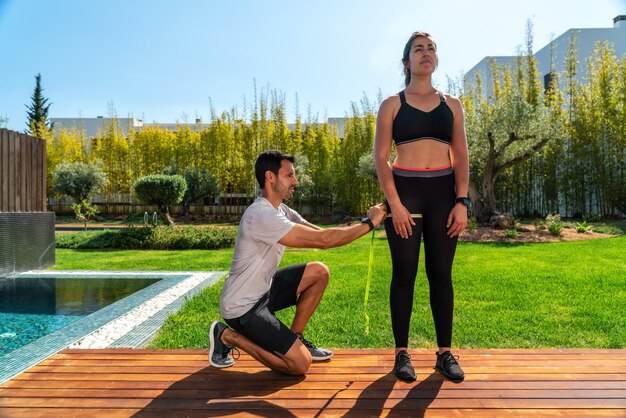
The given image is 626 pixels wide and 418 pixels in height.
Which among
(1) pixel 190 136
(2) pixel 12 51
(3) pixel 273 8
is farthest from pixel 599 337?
(1) pixel 190 136

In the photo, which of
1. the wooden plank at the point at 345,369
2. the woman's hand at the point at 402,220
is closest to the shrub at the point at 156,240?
the wooden plank at the point at 345,369

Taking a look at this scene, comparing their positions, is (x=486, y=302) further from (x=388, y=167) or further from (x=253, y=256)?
(x=253, y=256)

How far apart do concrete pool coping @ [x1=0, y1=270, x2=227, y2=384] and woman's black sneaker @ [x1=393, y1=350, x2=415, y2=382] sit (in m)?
1.67

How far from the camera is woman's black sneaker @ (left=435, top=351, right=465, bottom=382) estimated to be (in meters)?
1.82

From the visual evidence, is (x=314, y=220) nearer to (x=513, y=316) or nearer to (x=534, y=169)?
(x=534, y=169)

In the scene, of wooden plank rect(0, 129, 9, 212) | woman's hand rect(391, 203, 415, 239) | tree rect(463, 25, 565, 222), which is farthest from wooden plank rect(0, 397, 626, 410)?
tree rect(463, 25, 565, 222)

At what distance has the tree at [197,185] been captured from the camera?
2020 cm

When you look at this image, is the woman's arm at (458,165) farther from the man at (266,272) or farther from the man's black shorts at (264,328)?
the man's black shorts at (264,328)

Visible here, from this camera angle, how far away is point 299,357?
6.07 ft

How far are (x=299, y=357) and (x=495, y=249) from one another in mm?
6821

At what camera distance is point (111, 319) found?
3.54m

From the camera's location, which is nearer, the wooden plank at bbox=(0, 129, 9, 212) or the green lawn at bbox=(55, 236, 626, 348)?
the green lawn at bbox=(55, 236, 626, 348)

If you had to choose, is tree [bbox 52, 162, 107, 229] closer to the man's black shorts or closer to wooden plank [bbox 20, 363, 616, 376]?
wooden plank [bbox 20, 363, 616, 376]

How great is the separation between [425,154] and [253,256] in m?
0.88
